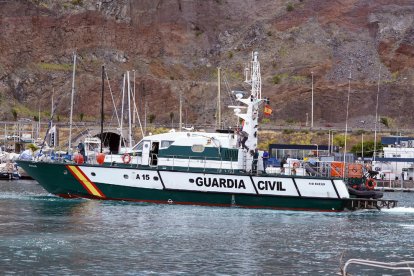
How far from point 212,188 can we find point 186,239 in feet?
45.9

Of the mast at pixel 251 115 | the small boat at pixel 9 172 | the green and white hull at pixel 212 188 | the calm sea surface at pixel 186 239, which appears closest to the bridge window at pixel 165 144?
the green and white hull at pixel 212 188

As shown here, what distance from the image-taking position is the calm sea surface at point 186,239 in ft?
140

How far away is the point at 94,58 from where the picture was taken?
552 ft

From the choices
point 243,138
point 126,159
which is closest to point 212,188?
point 243,138

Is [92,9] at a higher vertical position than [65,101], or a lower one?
higher

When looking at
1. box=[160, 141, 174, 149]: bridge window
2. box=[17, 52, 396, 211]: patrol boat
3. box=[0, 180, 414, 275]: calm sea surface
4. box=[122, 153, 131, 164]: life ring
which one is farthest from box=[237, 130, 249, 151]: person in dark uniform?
box=[122, 153, 131, 164]: life ring

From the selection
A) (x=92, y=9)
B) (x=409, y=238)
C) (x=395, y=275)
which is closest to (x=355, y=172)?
(x=409, y=238)

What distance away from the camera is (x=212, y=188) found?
64.7 m

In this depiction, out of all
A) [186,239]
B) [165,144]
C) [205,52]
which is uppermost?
[205,52]

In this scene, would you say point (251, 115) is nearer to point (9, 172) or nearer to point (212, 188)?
point (212, 188)

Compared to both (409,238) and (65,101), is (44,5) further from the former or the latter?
(409,238)

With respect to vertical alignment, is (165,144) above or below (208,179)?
above

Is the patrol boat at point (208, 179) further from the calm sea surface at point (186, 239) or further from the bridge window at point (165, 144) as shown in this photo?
the calm sea surface at point (186, 239)

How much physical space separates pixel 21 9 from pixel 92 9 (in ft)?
40.6
